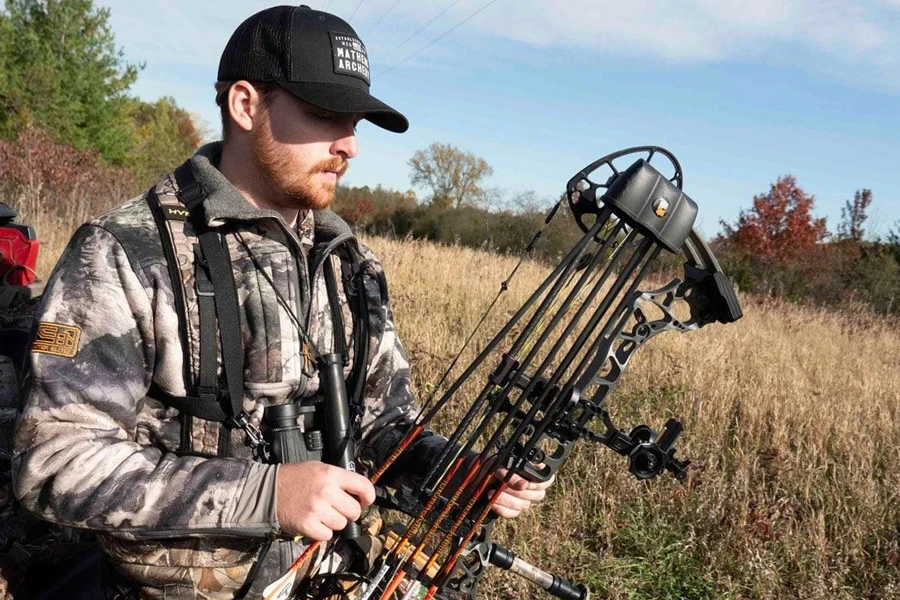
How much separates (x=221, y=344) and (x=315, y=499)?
58 cm

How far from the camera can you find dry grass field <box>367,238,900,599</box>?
375 centimetres

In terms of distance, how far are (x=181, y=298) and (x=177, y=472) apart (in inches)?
18.9

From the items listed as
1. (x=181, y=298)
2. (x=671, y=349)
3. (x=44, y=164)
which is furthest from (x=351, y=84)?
(x=44, y=164)

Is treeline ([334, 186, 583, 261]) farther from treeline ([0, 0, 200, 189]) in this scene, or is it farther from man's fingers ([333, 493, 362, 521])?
treeline ([0, 0, 200, 189])

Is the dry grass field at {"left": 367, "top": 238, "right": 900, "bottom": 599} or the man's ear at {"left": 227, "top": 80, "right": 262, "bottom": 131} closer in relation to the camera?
the man's ear at {"left": 227, "top": 80, "right": 262, "bottom": 131}

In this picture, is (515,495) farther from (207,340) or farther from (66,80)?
(66,80)

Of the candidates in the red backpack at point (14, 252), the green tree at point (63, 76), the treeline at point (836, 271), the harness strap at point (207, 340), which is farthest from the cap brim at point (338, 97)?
the green tree at point (63, 76)

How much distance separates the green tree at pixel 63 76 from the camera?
1088 inches

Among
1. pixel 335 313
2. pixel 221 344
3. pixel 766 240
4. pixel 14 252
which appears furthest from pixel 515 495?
pixel 766 240

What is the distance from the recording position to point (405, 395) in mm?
2881

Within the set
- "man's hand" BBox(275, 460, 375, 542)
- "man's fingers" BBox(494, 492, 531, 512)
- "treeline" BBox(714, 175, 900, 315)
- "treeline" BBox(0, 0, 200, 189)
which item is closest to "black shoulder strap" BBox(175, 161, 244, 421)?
"man's hand" BBox(275, 460, 375, 542)

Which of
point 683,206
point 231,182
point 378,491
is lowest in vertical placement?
point 378,491

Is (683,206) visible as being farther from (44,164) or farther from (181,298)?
(44,164)

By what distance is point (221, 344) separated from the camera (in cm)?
219
